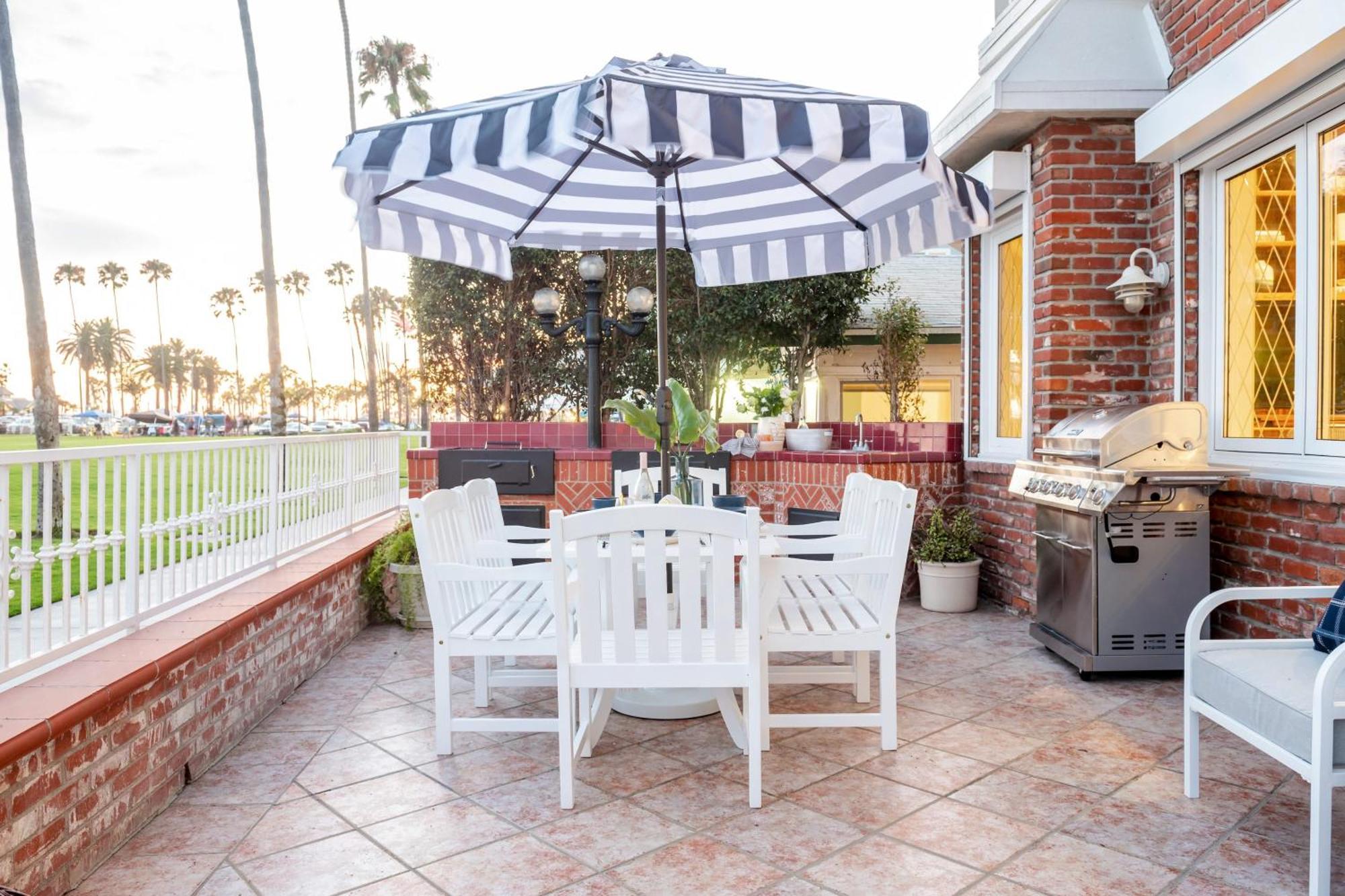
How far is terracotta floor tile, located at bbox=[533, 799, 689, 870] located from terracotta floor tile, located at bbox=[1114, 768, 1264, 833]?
1.45 meters

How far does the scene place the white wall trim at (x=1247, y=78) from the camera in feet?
10.4

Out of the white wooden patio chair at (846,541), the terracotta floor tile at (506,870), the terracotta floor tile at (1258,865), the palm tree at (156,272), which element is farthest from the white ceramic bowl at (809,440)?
the palm tree at (156,272)

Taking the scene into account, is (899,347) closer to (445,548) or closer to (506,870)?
(445,548)

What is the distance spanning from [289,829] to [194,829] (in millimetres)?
282

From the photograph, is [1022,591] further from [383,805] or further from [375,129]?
[375,129]

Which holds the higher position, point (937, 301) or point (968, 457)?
point (937, 301)

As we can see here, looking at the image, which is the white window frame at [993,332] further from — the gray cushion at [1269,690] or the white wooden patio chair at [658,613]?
the white wooden patio chair at [658,613]

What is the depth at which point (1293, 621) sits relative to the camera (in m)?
3.63

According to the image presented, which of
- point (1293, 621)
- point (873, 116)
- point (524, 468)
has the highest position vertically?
point (873, 116)

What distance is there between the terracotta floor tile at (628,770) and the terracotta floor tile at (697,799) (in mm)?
Result: 47

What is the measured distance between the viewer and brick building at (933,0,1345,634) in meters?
3.58

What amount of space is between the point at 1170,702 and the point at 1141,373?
6.70 feet

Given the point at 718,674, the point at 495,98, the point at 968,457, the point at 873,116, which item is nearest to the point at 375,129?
the point at 495,98

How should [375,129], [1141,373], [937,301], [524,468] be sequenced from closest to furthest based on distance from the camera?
[375,129]
[1141,373]
[524,468]
[937,301]
